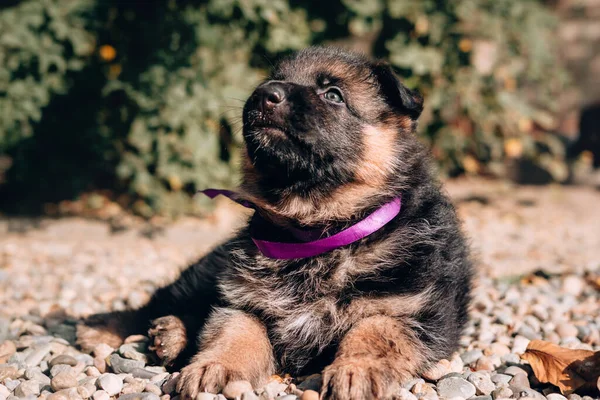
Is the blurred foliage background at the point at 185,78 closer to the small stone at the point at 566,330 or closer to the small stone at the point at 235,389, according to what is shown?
the small stone at the point at 566,330

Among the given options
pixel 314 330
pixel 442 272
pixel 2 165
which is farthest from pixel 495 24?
pixel 2 165

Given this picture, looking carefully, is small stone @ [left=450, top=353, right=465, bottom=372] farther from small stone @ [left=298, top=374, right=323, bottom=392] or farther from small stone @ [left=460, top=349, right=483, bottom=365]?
small stone @ [left=298, top=374, right=323, bottom=392]

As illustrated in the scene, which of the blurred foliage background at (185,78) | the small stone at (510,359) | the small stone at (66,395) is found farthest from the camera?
the blurred foliage background at (185,78)

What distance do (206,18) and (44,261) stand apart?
109 inches

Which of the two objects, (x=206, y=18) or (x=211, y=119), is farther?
(x=211, y=119)

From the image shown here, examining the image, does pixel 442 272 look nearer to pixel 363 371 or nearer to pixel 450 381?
pixel 450 381

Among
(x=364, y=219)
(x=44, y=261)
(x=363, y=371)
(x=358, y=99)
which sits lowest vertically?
(x=44, y=261)

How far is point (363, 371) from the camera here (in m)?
2.61

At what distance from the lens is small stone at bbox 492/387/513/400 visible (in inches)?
112

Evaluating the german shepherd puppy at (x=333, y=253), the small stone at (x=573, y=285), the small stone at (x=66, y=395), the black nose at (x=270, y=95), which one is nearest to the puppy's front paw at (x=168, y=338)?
the german shepherd puppy at (x=333, y=253)

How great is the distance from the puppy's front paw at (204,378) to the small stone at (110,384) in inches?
14.1

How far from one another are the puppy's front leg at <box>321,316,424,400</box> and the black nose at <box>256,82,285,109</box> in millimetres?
1138

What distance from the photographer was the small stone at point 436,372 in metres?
2.98

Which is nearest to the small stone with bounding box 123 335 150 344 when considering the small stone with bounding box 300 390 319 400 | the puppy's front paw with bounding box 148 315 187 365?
the puppy's front paw with bounding box 148 315 187 365
